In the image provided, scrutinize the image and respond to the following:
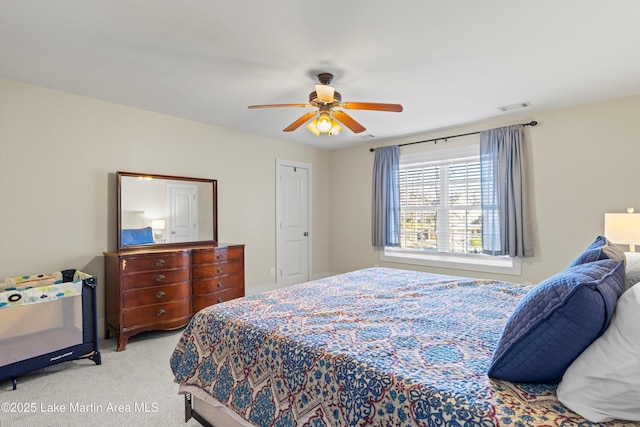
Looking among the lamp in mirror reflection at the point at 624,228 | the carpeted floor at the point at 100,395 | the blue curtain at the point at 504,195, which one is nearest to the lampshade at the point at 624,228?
the lamp in mirror reflection at the point at 624,228

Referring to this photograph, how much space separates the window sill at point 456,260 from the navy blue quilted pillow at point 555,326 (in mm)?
3251

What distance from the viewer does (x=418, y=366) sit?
121 cm

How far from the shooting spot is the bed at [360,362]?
3.35ft

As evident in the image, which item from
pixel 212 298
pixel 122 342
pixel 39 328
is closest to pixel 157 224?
pixel 212 298

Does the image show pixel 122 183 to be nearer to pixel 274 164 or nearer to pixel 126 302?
pixel 126 302

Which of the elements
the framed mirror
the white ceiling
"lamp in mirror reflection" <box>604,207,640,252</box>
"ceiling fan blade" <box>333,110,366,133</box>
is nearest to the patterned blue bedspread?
"lamp in mirror reflection" <box>604,207,640,252</box>

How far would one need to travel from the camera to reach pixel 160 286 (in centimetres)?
334

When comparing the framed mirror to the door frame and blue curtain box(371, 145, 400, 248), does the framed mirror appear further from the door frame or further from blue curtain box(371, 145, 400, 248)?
blue curtain box(371, 145, 400, 248)

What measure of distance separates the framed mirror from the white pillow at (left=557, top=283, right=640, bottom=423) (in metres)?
3.80

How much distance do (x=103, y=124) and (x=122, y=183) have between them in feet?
2.09

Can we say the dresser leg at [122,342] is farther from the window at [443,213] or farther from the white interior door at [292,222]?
the window at [443,213]

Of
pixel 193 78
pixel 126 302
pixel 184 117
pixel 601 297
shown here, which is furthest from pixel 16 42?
pixel 601 297

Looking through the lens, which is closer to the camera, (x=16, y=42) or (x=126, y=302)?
(x=16, y=42)

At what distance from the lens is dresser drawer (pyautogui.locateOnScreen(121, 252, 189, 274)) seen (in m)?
→ 3.13
